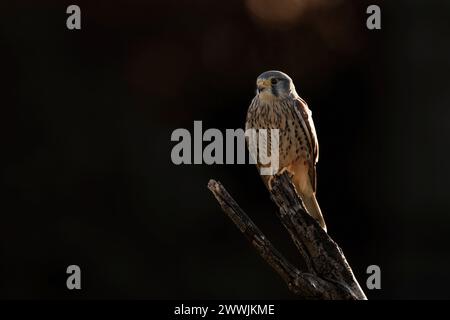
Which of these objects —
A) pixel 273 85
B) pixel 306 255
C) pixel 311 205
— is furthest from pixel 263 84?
pixel 306 255

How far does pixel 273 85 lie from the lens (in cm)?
417

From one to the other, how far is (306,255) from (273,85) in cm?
148

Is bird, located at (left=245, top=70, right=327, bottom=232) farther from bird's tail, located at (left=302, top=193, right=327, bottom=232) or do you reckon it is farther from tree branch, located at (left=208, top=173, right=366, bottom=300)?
tree branch, located at (left=208, top=173, right=366, bottom=300)

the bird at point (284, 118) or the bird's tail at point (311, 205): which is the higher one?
the bird at point (284, 118)

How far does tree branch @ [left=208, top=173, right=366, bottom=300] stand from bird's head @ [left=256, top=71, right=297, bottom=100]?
121 cm

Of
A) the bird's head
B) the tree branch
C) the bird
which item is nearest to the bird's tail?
the bird

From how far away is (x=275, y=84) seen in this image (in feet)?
13.7

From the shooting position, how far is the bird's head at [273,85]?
13.6 feet

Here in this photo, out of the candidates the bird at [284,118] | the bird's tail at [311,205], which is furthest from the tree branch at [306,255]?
the bird's tail at [311,205]

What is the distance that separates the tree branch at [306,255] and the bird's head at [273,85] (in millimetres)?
1209

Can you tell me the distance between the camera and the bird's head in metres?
4.15

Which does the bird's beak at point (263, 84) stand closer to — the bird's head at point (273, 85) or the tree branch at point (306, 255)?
the bird's head at point (273, 85)

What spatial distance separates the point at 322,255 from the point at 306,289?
16 cm

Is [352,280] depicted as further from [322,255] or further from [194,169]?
[194,169]
